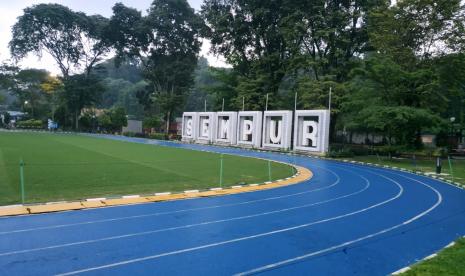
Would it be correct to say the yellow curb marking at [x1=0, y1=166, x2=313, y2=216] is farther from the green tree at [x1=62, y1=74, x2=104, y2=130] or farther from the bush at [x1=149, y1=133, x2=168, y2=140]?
the green tree at [x1=62, y1=74, x2=104, y2=130]

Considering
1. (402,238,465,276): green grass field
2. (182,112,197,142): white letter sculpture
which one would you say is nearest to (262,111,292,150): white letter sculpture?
(182,112,197,142): white letter sculpture

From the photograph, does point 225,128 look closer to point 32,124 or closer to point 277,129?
point 277,129

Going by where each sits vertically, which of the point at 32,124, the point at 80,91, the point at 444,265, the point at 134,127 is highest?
the point at 80,91

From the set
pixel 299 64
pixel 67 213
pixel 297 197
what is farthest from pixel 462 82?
pixel 67 213

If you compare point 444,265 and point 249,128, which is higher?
point 249,128

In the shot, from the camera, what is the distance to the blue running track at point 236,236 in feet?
24.6

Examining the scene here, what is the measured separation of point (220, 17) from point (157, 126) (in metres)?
28.3

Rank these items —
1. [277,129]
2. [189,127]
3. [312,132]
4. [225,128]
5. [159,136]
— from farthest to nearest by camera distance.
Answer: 1. [159,136]
2. [189,127]
3. [225,128]
4. [277,129]
5. [312,132]

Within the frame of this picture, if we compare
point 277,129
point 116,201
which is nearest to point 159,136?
point 277,129

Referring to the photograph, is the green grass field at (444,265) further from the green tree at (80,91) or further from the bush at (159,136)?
the green tree at (80,91)

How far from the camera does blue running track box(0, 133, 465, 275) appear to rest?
7.50 meters

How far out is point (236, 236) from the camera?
9.52 metres

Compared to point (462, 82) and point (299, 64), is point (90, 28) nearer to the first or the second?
point (299, 64)

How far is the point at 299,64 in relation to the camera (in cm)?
4516
